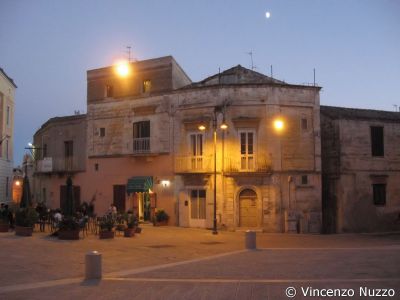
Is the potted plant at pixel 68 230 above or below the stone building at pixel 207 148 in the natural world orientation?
below

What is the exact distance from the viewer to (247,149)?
27.2 meters

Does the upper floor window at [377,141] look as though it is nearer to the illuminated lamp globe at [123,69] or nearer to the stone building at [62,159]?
the illuminated lamp globe at [123,69]

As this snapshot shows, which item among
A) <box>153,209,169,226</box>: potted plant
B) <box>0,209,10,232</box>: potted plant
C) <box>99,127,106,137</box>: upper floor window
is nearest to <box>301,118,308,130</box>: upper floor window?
<box>153,209,169,226</box>: potted plant

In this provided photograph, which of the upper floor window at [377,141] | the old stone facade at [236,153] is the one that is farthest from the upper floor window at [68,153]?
the upper floor window at [377,141]

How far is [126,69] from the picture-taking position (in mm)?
30812

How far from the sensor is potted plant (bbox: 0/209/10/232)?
20938 mm

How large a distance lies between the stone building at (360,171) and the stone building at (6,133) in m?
24.3

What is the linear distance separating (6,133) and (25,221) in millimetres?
19815

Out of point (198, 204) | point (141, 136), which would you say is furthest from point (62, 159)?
point (198, 204)

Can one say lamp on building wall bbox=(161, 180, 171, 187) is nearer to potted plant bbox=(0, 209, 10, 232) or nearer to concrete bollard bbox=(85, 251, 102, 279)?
potted plant bbox=(0, 209, 10, 232)

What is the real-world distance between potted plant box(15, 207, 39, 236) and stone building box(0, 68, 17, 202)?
16.6 metres

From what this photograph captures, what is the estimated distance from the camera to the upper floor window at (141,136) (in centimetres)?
2972

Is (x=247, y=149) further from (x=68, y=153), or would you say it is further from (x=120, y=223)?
(x=68, y=153)

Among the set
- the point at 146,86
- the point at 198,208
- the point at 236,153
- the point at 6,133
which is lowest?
the point at 198,208
